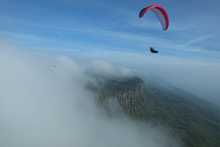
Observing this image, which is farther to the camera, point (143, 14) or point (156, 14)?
point (156, 14)

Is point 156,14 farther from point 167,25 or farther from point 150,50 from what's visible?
point 150,50

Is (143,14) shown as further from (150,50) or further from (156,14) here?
(150,50)

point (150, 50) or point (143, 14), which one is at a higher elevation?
point (143, 14)

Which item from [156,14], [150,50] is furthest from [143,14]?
[150,50]

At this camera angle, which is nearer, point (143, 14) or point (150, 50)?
point (143, 14)

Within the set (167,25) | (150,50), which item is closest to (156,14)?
(167,25)

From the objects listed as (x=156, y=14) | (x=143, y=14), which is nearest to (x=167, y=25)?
(x=156, y=14)

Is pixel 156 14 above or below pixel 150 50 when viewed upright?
above
